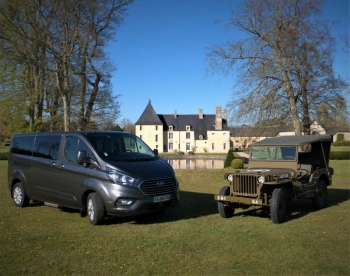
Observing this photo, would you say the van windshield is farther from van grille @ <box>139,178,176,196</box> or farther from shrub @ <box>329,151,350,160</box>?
shrub @ <box>329,151,350,160</box>

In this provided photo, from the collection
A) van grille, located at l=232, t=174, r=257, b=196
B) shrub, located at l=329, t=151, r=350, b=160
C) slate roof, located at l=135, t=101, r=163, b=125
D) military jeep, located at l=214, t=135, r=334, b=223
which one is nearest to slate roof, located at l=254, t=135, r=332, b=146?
military jeep, located at l=214, t=135, r=334, b=223

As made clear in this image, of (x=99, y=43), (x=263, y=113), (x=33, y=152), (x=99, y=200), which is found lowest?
(x=99, y=200)

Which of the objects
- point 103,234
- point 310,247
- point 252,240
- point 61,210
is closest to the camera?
point 310,247

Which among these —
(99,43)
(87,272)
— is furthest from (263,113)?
(87,272)

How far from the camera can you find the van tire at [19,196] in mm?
10023

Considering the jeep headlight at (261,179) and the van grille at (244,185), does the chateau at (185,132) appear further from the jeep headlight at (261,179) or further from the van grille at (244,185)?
the jeep headlight at (261,179)

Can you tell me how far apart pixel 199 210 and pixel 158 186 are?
2.27 meters

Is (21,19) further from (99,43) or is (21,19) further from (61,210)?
(61,210)

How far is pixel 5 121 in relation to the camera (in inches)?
1168

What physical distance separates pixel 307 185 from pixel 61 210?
6.61 metres

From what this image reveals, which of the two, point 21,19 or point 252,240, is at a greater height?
point 21,19

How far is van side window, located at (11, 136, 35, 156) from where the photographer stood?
9930 mm

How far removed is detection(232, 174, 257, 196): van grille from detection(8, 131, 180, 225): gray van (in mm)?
1409

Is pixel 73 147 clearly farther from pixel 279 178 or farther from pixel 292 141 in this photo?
pixel 292 141
